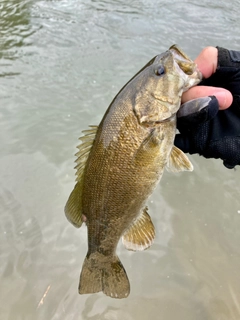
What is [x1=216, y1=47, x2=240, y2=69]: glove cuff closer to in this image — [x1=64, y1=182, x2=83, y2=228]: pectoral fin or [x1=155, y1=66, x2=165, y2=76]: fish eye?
[x1=155, y1=66, x2=165, y2=76]: fish eye

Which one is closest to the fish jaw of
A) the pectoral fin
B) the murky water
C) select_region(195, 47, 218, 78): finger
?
select_region(195, 47, 218, 78): finger

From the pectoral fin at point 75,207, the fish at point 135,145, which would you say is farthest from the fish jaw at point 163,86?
the pectoral fin at point 75,207

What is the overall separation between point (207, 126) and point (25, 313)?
2225 mm

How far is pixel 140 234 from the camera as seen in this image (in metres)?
2.14

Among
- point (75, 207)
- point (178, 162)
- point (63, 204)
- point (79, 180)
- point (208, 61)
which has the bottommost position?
point (63, 204)

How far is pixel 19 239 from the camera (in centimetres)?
345

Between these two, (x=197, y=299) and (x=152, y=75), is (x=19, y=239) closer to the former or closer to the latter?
(x=197, y=299)

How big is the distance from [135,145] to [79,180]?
41 centimetres

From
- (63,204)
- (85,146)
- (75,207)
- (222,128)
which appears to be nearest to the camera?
(85,146)

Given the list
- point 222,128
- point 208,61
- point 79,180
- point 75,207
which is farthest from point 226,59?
point 75,207

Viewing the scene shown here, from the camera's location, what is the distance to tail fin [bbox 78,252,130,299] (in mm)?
2223

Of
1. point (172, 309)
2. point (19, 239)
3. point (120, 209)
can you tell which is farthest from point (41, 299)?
point (120, 209)

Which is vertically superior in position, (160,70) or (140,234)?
(160,70)

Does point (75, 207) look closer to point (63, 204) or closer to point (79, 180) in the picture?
point (79, 180)
